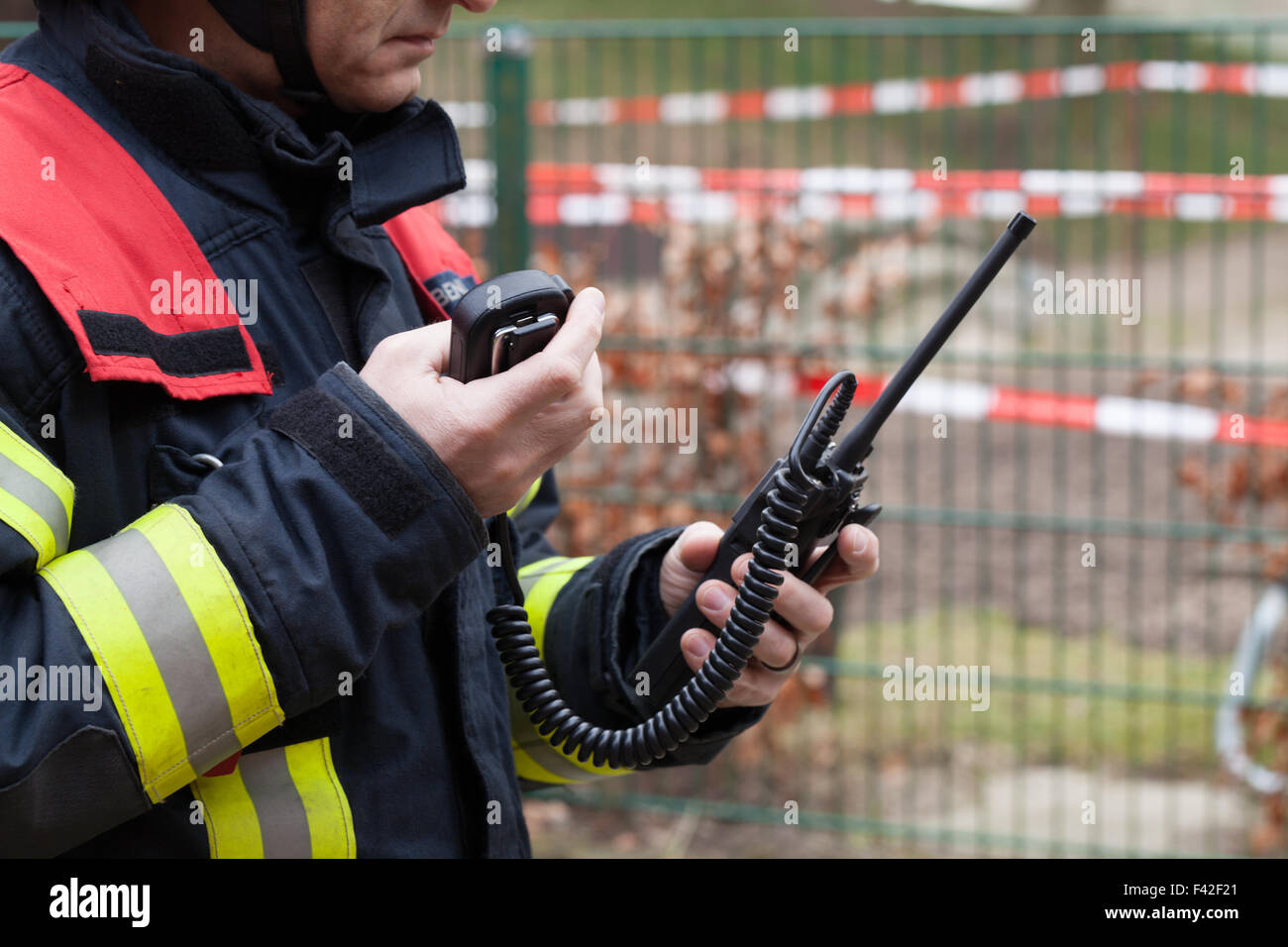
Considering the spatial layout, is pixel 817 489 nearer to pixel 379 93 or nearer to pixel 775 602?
pixel 775 602

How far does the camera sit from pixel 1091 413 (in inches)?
174

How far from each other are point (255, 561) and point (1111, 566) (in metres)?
5.99

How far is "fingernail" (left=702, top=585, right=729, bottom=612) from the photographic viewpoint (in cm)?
167

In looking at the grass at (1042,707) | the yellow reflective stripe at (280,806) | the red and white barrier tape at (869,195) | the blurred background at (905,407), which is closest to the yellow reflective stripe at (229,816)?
the yellow reflective stripe at (280,806)

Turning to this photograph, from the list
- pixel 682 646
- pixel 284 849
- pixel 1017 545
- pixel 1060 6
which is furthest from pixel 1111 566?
pixel 1060 6

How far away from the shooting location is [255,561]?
122cm

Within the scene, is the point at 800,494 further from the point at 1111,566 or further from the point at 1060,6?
the point at 1060,6

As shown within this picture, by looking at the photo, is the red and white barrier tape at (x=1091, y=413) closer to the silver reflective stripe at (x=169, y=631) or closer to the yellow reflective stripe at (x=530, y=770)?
the yellow reflective stripe at (x=530, y=770)

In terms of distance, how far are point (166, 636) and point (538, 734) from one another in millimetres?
743

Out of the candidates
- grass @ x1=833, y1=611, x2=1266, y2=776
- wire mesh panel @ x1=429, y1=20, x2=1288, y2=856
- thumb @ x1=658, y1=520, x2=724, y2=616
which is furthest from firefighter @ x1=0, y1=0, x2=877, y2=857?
grass @ x1=833, y1=611, x2=1266, y2=776

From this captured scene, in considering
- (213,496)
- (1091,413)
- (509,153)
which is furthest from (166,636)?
(1091,413)

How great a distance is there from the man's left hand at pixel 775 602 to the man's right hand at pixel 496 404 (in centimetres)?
40

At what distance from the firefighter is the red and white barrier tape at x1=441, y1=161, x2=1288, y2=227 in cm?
276

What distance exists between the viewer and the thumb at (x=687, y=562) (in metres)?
1.75
